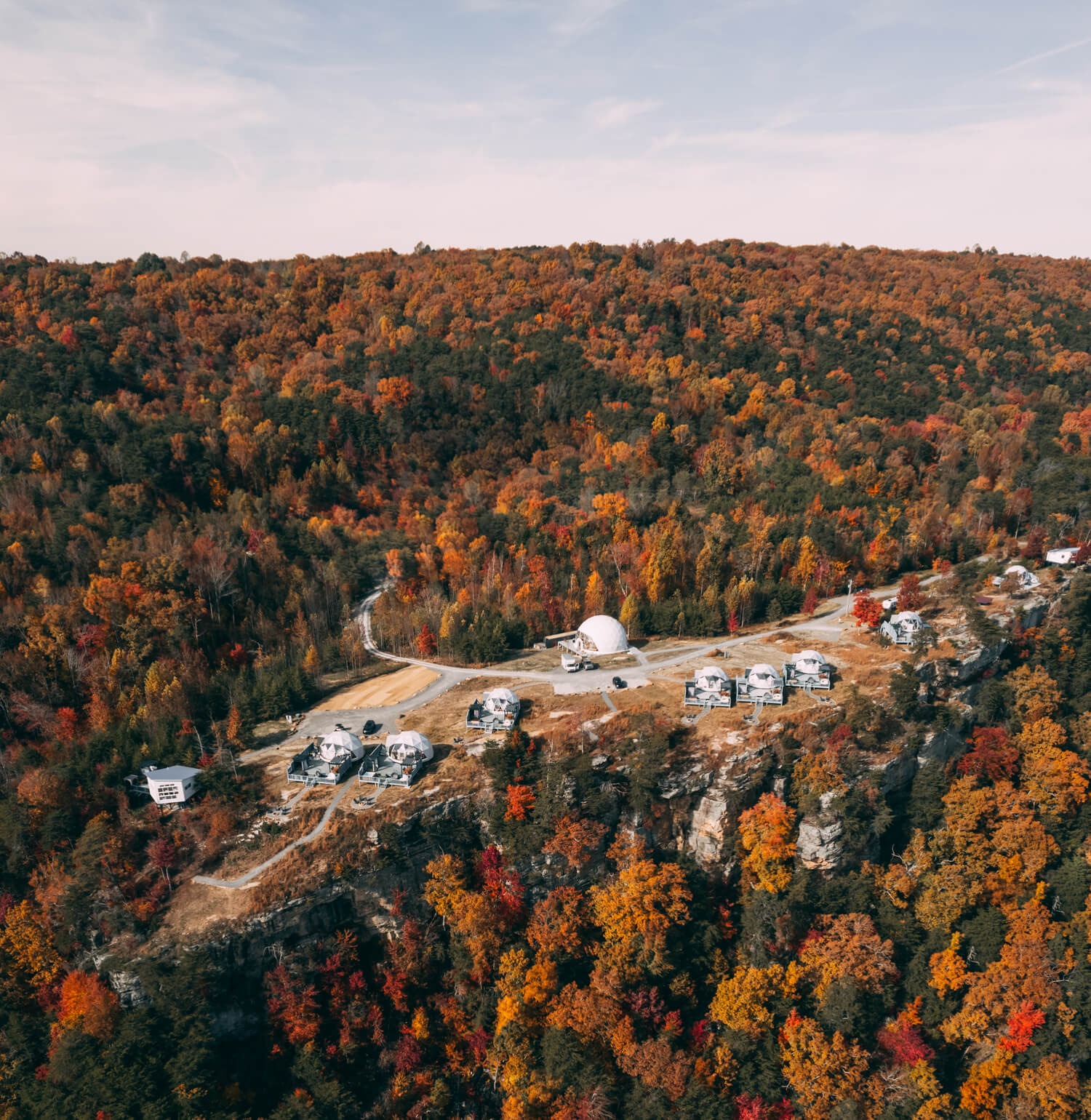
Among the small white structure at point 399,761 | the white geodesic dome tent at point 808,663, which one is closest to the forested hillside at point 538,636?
the white geodesic dome tent at point 808,663

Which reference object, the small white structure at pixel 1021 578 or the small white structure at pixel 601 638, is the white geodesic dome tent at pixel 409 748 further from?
the small white structure at pixel 1021 578

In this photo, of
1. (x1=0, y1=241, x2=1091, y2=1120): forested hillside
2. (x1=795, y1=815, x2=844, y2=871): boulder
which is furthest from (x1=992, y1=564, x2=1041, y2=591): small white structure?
(x1=795, y1=815, x2=844, y2=871): boulder

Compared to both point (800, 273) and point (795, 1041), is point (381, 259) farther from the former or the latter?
point (795, 1041)

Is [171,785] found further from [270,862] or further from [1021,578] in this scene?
[1021,578]

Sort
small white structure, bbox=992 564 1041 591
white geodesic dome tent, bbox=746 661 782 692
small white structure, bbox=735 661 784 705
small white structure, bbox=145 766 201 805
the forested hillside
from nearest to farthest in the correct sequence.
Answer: the forested hillside < small white structure, bbox=145 766 201 805 < small white structure, bbox=735 661 784 705 < white geodesic dome tent, bbox=746 661 782 692 < small white structure, bbox=992 564 1041 591

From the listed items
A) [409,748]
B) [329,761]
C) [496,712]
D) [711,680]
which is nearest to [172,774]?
[329,761]

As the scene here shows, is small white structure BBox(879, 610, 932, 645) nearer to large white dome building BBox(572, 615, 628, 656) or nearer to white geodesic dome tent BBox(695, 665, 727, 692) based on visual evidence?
white geodesic dome tent BBox(695, 665, 727, 692)

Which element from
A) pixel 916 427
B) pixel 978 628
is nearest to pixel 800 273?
pixel 916 427

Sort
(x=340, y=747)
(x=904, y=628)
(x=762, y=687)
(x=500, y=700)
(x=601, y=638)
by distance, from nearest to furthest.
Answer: (x=340, y=747)
(x=762, y=687)
(x=500, y=700)
(x=904, y=628)
(x=601, y=638)
